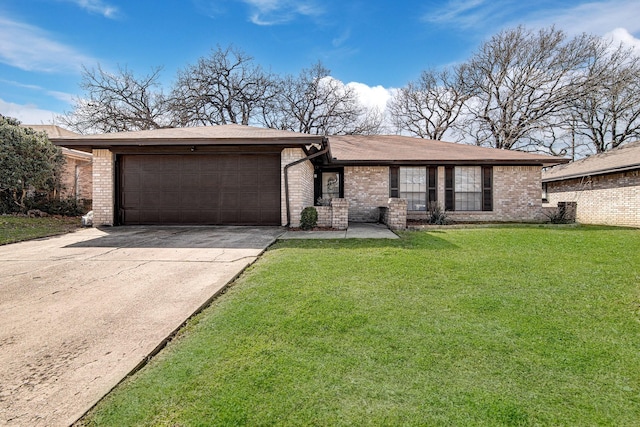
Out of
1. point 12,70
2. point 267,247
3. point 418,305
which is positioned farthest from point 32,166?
point 418,305

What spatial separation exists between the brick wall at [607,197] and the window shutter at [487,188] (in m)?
4.44

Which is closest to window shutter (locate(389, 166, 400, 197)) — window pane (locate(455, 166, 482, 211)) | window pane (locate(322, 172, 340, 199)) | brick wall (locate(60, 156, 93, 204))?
window pane (locate(322, 172, 340, 199))

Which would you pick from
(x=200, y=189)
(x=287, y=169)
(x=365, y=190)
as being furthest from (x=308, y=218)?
(x=365, y=190)

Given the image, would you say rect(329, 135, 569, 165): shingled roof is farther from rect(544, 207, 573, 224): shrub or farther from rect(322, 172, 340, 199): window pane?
rect(544, 207, 573, 224): shrub

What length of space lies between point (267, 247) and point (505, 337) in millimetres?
4606

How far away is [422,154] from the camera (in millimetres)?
12664

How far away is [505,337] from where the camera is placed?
272 cm

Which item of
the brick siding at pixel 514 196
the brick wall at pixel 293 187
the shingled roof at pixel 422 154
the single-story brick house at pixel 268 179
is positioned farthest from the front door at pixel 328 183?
the brick siding at pixel 514 196

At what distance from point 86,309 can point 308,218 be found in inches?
243

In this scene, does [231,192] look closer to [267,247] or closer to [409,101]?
[267,247]

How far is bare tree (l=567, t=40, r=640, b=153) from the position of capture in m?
19.0

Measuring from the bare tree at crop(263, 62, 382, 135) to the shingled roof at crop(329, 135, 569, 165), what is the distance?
10.4m

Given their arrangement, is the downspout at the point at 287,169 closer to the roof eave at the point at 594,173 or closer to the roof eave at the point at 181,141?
the roof eave at the point at 181,141

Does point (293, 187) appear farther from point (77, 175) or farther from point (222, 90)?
point (222, 90)
